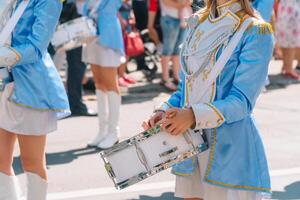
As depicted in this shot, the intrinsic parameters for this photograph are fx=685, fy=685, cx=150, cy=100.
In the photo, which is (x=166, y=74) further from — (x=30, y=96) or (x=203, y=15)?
(x=203, y=15)

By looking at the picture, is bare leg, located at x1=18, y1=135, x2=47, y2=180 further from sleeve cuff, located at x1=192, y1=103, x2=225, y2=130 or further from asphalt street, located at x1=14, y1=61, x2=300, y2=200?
sleeve cuff, located at x1=192, y1=103, x2=225, y2=130

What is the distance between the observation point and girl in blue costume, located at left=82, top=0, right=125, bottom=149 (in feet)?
20.2

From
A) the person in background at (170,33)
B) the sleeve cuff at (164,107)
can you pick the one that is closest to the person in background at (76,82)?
the person in background at (170,33)

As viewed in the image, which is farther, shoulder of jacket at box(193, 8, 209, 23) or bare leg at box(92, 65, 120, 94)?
bare leg at box(92, 65, 120, 94)

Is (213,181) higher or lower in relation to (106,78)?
higher

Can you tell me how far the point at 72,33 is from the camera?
588 centimetres

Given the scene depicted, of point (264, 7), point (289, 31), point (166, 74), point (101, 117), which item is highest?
Result: point (264, 7)

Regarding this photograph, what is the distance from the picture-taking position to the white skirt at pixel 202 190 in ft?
9.50

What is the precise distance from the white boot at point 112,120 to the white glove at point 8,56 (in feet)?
9.22

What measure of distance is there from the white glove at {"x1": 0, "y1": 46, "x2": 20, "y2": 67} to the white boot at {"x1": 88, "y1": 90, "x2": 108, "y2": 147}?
290 cm

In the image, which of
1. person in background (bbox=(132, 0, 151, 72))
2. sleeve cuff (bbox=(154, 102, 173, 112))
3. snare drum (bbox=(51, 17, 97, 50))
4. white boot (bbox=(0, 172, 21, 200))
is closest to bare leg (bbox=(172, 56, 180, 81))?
person in background (bbox=(132, 0, 151, 72))

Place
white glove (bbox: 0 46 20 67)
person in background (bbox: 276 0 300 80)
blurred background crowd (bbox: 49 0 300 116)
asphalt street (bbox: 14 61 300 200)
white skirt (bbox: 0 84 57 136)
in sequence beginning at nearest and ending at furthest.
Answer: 1. white glove (bbox: 0 46 20 67)
2. white skirt (bbox: 0 84 57 136)
3. asphalt street (bbox: 14 61 300 200)
4. blurred background crowd (bbox: 49 0 300 116)
5. person in background (bbox: 276 0 300 80)

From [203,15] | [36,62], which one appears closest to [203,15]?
[203,15]

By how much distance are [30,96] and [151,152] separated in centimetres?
120
